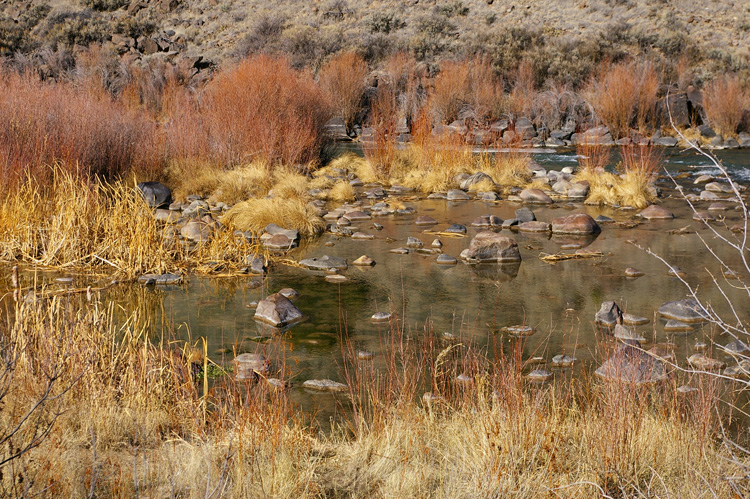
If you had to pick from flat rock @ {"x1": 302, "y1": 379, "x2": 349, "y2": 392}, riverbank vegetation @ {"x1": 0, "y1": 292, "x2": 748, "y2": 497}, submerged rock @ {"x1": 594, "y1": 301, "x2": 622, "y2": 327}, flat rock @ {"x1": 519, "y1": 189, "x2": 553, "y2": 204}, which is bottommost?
flat rock @ {"x1": 519, "y1": 189, "x2": 553, "y2": 204}

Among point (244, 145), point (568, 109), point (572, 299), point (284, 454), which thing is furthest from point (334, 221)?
point (568, 109)

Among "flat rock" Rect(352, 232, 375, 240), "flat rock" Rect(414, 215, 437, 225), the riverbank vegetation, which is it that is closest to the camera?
the riverbank vegetation

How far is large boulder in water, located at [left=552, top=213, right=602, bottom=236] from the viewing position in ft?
27.0

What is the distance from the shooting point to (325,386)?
403 centimetres

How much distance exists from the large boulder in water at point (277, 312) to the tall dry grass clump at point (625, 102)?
13.7 metres

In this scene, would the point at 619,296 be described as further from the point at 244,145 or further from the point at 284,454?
the point at 244,145

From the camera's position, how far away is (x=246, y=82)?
11961 millimetres

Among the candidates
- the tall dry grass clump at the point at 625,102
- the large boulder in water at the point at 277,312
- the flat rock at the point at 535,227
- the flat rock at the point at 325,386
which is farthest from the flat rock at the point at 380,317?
the tall dry grass clump at the point at 625,102

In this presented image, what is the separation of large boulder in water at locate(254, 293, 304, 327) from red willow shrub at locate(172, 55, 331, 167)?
20.8 ft

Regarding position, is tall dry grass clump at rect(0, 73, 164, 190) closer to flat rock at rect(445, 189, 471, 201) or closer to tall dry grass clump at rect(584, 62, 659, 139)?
flat rock at rect(445, 189, 471, 201)

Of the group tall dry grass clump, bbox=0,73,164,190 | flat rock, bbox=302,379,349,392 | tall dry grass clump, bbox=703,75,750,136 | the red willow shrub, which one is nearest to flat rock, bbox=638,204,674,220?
the red willow shrub

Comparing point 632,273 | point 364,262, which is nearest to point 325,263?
point 364,262

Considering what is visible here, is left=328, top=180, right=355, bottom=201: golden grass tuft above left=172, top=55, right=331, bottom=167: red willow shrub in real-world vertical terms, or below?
below

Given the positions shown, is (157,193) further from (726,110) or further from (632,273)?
(726,110)
